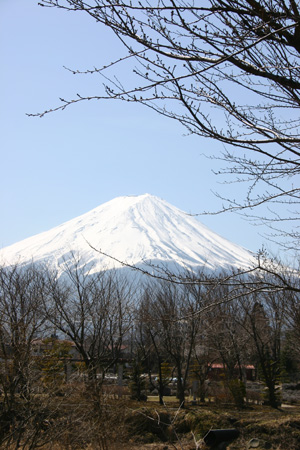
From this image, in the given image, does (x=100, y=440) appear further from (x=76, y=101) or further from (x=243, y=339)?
(x=243, y=339)

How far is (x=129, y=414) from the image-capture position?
14.0 m

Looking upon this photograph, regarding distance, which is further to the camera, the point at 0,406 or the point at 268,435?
the point at 268,435

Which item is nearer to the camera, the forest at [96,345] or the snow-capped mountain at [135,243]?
the forest at [96,345]

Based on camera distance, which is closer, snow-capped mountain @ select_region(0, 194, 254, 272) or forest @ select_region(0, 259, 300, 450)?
forest @ select_region(0, 259, 300, 450)

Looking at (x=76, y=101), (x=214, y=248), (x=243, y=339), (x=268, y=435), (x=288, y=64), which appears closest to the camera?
(x=76, y=101)

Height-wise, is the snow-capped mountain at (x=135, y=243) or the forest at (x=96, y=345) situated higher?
the snow-capped mountain at (x=135, y=243)

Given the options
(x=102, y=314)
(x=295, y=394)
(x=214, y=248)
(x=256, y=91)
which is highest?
(x=214, y=248)

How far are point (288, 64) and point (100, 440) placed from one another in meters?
7.59

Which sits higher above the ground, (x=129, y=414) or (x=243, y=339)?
(x=243, y=339)

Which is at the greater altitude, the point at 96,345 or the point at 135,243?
the point at 135,243

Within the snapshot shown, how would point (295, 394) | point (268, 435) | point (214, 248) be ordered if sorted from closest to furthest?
point (268, 435) < point (295, 394) < point (214, 248)

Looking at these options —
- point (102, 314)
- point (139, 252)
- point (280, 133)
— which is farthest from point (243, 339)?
point (139, 252)

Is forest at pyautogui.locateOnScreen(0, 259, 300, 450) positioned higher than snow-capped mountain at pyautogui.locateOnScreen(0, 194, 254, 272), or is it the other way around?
snow-capped mountain at pyautogui.locateOnScreen(0, 194, 254, 272)

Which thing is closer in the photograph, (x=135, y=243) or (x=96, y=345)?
(x=96, y=345)
